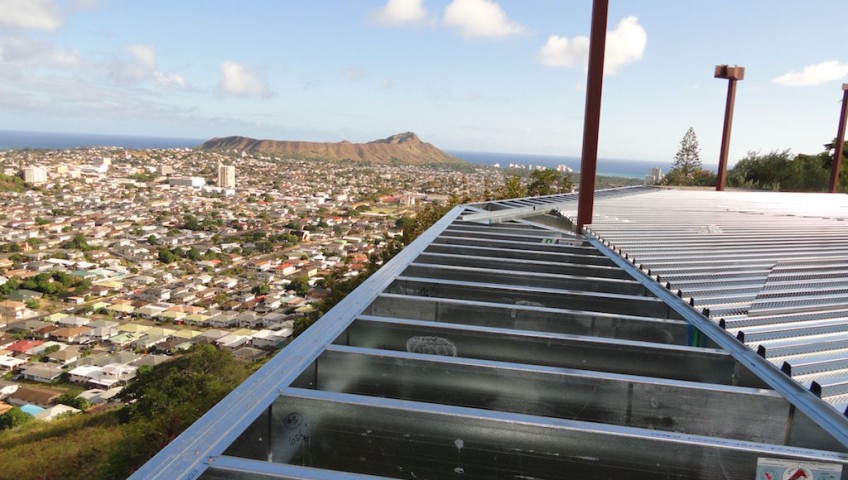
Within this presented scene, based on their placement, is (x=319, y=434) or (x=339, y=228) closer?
(x=319, y=434)

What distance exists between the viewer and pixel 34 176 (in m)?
54.7

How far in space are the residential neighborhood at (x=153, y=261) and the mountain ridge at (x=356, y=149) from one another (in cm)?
3264

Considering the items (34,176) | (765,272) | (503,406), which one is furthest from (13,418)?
(34,176)

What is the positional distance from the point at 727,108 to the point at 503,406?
16.6 metres

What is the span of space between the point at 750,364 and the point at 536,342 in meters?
0.89

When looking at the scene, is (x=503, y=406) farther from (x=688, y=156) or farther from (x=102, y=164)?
(x=102, y=164)

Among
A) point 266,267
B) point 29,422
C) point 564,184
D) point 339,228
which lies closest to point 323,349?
point 29,422

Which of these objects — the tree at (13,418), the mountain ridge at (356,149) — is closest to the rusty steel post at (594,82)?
the tree at (13,418)

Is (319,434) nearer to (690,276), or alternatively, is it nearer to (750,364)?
(750,364)

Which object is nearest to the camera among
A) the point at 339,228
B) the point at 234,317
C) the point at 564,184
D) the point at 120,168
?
the point at 564,184

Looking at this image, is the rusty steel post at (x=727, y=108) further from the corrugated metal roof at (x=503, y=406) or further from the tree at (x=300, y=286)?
the tree at (x=300, y=286)

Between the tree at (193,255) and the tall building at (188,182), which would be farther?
the tall building at (188,182)

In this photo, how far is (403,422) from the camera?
1.70 metres

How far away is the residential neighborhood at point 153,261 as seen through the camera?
1898 centimetres
